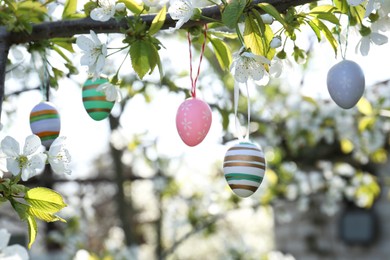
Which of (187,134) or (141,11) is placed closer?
(141,11)

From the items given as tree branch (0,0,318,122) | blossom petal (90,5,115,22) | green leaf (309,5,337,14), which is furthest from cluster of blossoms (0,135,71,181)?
green leaf (309,5,337,14)

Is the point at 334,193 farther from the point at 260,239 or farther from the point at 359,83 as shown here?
the point at 260,239

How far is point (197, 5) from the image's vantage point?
101 cm

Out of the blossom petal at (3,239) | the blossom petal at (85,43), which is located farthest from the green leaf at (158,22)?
the blossom petal at (3,239)

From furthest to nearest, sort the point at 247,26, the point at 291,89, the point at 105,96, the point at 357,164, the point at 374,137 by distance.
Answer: the point at 357,164 → the point at 291,89 → the point at 374,137 → the point at 105,96 → the point at 247,26

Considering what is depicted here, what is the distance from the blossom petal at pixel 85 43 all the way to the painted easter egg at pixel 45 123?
0.68ft

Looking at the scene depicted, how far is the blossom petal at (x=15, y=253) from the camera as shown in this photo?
3.72ft

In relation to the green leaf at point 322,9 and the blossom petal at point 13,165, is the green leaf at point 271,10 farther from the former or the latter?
the blossom petal at point 13,165

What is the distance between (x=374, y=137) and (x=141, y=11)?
2.82 m

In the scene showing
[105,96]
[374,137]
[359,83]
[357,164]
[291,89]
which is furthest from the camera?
[357,164]

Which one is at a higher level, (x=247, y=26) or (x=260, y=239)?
(x=247, y=26)

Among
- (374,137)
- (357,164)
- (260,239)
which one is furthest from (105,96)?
(260,239)

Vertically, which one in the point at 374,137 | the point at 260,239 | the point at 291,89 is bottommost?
the point at 260,239

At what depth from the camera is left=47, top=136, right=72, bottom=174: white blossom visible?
3.36 feet
